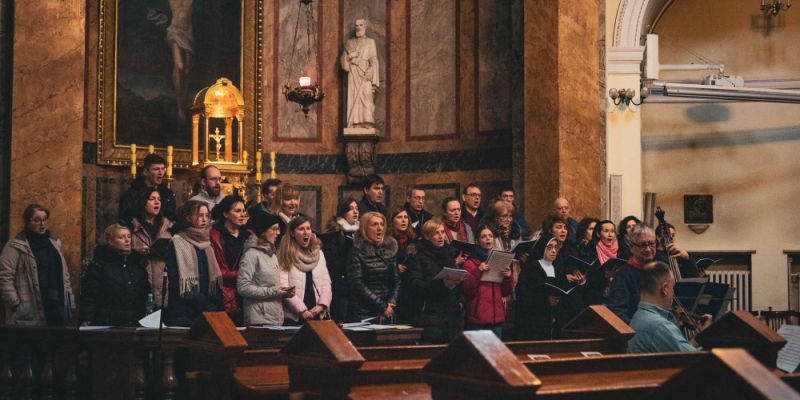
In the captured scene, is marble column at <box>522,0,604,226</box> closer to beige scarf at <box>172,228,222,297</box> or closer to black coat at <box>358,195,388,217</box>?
black coat at <box>358,195,388,217</box>

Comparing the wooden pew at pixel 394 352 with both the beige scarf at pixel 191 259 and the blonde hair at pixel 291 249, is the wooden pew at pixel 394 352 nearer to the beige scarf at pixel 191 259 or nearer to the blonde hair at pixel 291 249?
Result: the beige scarf at pixel 191 259

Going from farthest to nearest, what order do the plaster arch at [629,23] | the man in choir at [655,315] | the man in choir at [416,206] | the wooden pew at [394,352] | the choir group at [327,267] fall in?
the plaster arch at [629,23]
the man in choir at [416,206]
the choir group at [327,267]
the man in choir at [655,315]
the wooden pew at [394,352]

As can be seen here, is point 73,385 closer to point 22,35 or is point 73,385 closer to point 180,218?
point 180,218

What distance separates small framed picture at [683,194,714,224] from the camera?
15.7 metres

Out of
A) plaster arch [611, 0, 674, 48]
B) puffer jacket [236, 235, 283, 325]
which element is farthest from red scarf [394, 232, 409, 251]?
plaster arch [611, 0, 674, 48]

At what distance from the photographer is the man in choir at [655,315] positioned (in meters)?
5.75

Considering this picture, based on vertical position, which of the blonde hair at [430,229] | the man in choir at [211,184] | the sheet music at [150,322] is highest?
Answer: the man in choir at [211,184]

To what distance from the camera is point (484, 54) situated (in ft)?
43.9

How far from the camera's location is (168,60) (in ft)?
42.8

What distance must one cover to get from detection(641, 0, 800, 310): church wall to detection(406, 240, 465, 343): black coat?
7863 mm

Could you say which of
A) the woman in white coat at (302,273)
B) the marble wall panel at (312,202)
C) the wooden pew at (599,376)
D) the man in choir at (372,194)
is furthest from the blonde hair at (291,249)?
the marble wall panel at (312,202)

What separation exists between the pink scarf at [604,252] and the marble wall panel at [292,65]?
18.2 feet

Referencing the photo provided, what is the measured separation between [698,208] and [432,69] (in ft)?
15.5

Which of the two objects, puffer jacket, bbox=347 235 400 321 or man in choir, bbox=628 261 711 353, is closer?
man in choir, bbox=628 261 711 353
